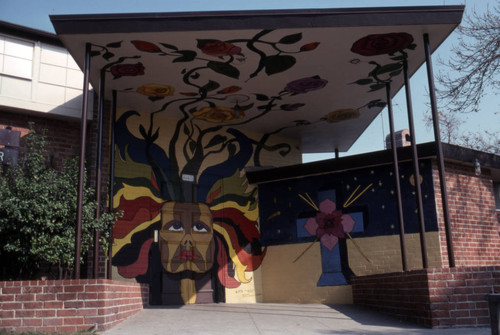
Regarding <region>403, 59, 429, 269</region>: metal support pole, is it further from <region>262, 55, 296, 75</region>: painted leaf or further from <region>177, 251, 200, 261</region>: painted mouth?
<region>177, 251, 200, 261</region>: painted mouth

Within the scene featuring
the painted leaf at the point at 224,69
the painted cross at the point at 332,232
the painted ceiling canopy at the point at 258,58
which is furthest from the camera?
the painted cross at the point at 332,232

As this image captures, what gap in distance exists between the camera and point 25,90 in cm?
926

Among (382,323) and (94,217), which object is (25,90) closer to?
(94,217)


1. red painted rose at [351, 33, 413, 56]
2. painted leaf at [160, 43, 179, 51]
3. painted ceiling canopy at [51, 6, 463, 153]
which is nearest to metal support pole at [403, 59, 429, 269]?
red painted rose at [351, 33, 413, 56]

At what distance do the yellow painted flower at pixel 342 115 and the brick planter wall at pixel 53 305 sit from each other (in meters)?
6.89

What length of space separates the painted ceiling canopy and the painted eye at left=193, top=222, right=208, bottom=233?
2.34 metres

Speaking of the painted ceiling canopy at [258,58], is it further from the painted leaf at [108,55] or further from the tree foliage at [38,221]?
the tree foliage at [38,221]

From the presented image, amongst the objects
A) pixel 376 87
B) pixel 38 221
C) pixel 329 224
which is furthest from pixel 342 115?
pixel 38 221

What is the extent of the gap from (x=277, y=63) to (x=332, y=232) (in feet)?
13.1

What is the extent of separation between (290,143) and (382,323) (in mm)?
6841

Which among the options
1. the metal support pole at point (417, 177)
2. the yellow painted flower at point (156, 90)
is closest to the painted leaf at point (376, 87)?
the metal support pole at point (417, 177)

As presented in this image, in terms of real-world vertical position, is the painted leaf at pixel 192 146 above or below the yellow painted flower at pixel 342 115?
below

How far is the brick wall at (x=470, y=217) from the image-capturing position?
9.59m

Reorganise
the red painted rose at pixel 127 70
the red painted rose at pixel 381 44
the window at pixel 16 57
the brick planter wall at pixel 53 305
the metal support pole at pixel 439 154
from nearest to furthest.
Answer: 1. the brick planter wall at pixel 53 305
2. the metal support pole at pixel 439 154
3. the red painted rose at pixel 381 44
4. the red painted rose at pixel 127 70
5. the window at pixel 16 57
